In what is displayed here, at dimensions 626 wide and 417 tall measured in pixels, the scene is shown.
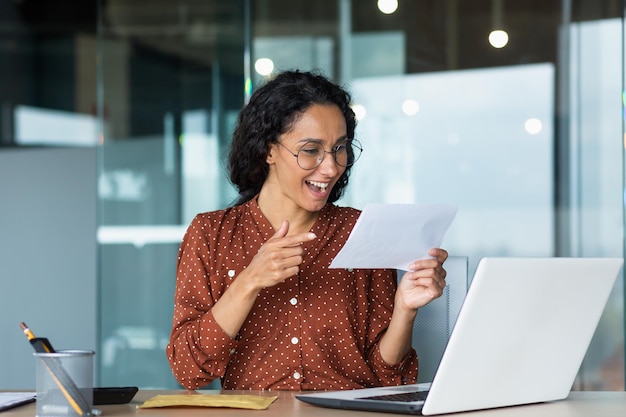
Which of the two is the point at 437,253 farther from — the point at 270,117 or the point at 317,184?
the point at 270,117

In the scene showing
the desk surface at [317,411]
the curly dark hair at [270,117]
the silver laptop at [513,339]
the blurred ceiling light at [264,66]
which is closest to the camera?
the silver laptop at [513,339]

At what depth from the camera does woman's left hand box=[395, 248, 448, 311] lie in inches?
74.9

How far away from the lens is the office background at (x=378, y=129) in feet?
13.3

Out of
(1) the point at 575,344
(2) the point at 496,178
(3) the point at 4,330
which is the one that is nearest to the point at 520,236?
(2) the point at 496,178

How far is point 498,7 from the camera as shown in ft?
13.5

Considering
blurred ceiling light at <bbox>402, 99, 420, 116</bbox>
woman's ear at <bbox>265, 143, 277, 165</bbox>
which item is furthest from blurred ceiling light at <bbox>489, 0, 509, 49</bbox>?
woman's ear at <bbox>265, 143, 277, 165</bbox>

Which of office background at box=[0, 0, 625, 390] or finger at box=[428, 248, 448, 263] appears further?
office background at box=[0, 0, 625, 390]

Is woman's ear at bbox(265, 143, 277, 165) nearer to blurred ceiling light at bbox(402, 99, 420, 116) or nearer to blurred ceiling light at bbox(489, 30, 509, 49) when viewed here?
blurred ceiling light at bbox(402, 99, 420, 116)

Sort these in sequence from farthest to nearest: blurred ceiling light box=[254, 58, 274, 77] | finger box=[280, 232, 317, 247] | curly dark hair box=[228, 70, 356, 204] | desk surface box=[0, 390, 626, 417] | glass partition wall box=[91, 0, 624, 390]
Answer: blurred ceiling light box=[254, 58, 274, 77] < glass partition wall box=[91, 0, 624, 390] < curly dark hair box=[228, 70, 356, 204] < finger box=[280, 232, 317, 247] < desk surface box=[0, 390, 626, 417]

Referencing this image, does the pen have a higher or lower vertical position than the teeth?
lower

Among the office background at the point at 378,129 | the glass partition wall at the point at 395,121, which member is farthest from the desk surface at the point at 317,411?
the glass partition wall at the point at 395,121

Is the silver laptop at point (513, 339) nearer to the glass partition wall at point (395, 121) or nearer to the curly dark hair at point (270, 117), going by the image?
the curly dark hair at point (270, 117)

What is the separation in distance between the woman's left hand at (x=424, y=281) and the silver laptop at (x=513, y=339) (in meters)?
0.28

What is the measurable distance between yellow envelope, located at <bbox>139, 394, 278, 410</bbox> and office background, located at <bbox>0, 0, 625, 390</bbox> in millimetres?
2407
